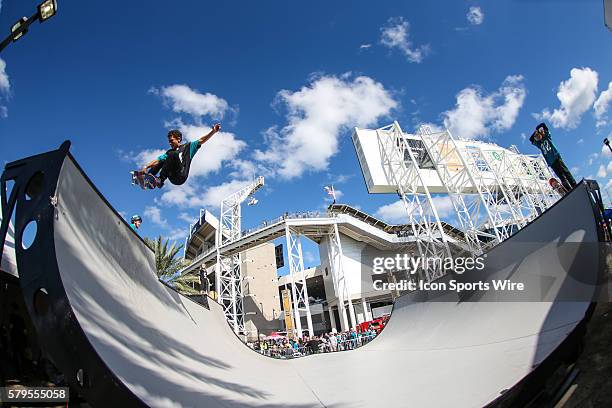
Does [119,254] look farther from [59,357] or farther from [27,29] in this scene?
[27,29]

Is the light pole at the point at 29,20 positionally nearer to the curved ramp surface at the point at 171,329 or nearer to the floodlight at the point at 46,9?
the floodlight at the point at 46,9

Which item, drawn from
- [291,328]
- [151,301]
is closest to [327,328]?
[291,328]

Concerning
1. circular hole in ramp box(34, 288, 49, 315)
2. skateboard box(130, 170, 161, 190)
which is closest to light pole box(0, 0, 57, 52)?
skateboard box(130, 170, 161, 190)

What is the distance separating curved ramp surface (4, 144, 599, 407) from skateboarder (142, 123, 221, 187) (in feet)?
4.00

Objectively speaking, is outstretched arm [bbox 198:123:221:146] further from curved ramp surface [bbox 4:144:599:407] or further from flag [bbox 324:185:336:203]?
flag [bbox 324:185:336:203]

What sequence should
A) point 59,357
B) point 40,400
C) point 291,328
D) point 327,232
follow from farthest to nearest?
point 327,232 → point 291,328 → point 40,400 → point 59,357

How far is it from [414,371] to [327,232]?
30000 millimetres

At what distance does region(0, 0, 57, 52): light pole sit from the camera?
551cm

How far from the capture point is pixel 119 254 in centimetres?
370

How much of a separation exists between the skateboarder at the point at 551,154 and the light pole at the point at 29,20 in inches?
653

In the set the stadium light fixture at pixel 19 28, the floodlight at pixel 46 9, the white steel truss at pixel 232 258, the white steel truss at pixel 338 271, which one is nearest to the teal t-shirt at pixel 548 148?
the floodlight at pixel 46 9

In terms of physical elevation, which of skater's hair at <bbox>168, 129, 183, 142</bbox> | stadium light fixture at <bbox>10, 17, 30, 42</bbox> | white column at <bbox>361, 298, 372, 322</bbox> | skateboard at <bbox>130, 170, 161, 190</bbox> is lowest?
white column at <bbox>361, 298, 372, 322</bbox>

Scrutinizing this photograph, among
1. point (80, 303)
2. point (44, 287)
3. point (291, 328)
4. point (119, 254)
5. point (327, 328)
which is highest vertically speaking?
point (119, 254)

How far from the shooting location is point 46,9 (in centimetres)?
569
